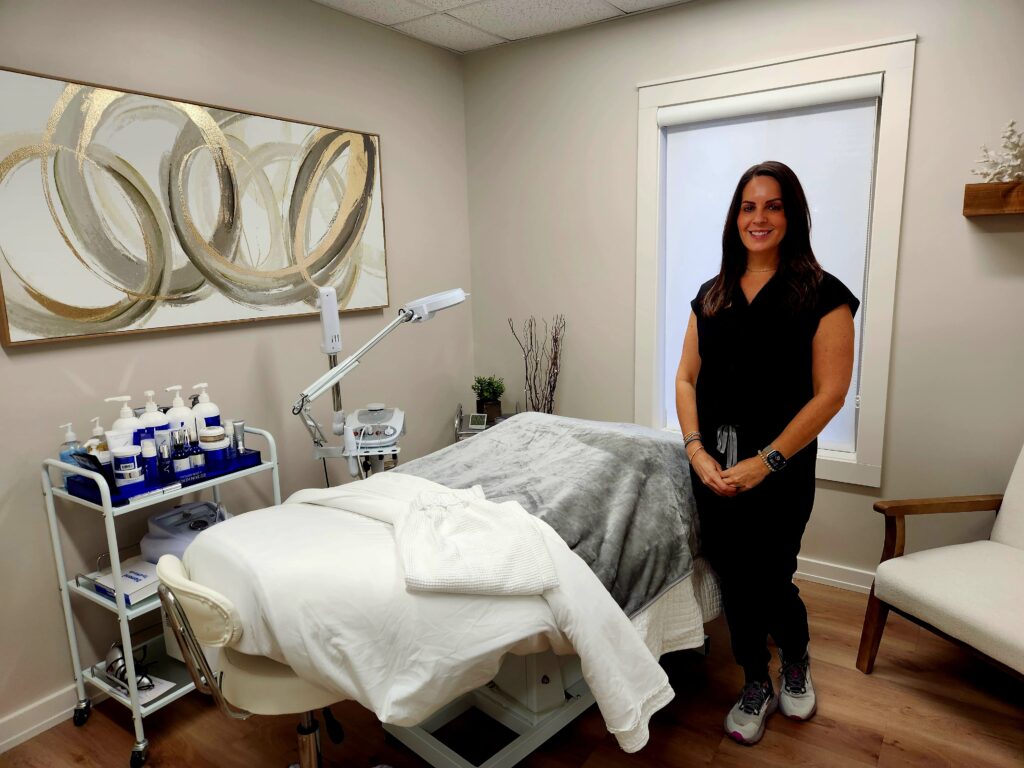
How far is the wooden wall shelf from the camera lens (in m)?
2.12

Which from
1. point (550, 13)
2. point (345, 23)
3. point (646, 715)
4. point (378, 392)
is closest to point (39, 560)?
point (378, 392)

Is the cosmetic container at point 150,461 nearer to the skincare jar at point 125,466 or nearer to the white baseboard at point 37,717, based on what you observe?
the skincare jar at point 125,466

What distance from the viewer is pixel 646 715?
56.9 inches

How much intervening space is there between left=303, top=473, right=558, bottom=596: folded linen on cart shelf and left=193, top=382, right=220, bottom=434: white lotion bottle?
0.72 meters

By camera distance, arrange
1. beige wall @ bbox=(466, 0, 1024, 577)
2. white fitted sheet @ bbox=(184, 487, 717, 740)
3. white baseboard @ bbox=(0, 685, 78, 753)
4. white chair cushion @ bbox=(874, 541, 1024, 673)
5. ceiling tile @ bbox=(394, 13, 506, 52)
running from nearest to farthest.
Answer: white fitted sheet @ bbox=(184, 487, 717, 740) → white chair cushion @ bbox=(874, 541, 1024, 673) → white baseboard @ bbox=(0, 685, 78, 753) → beige wall @ bbox=(466, 0, 1024, 577) → ceiling tile @ bbox=(394, 13, 506, 52)

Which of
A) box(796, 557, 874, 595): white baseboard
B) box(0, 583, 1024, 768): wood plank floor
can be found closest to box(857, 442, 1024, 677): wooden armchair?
box(0, 583, 1024, 768): wood plank floor

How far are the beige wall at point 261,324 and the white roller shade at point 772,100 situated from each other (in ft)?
3.61

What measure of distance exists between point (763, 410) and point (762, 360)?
133 mm

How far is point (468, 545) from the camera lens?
1.39 meters

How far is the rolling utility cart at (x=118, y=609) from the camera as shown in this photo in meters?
1.83

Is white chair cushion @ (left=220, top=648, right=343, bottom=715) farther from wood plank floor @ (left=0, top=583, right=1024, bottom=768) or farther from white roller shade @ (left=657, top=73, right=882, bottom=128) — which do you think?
white roller shade @ (left=657, top=73, right=882, bottom=128)

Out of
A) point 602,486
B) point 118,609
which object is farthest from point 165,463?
point 602,486

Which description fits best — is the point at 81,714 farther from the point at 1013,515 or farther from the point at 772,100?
the point at 772,100

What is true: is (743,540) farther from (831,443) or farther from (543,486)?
(831,443)
